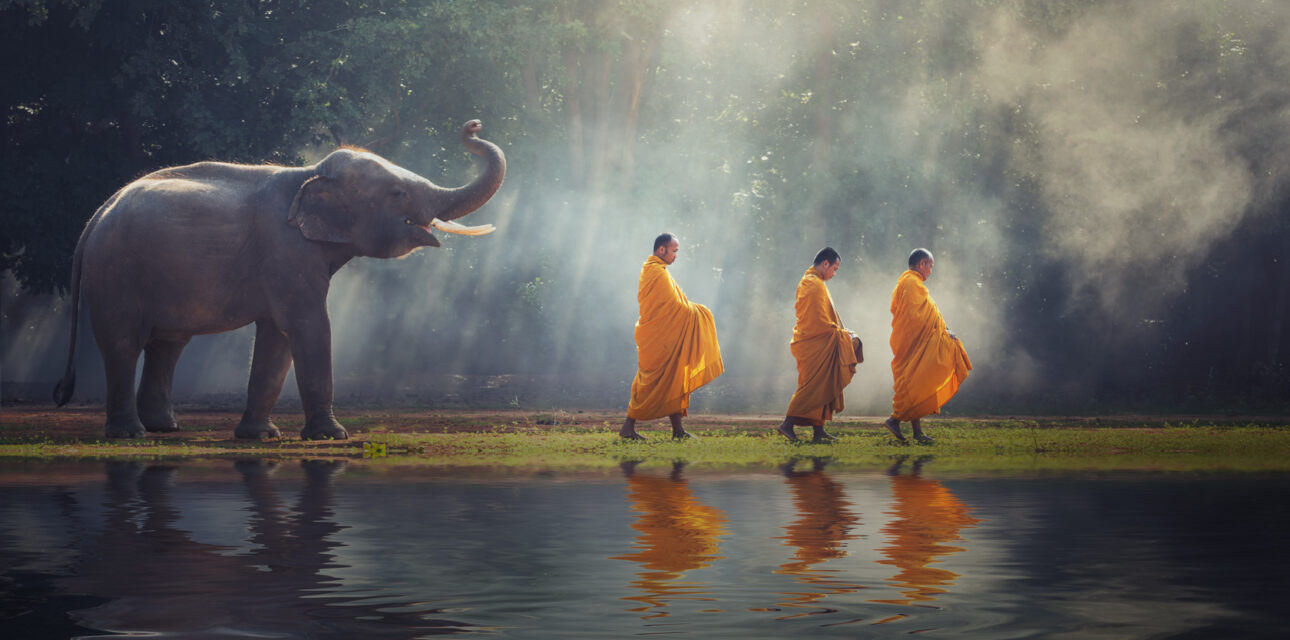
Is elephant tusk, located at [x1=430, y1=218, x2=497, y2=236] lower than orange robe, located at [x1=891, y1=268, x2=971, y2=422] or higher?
higher

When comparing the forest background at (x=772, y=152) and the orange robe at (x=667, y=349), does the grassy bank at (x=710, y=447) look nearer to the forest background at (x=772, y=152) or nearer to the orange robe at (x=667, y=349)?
the orange robe at (x=667, y=349)

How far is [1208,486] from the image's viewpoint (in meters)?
11.1

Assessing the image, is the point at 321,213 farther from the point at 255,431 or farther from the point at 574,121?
the point at 574,121

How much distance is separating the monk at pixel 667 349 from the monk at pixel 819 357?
90cm

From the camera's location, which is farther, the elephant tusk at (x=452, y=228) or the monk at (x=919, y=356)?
the elephant tusk at (x=452, y=228)

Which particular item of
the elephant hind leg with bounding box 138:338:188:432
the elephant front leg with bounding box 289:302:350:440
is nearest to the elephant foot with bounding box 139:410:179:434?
the elephant hind leg with bounding box 138:338:188:432

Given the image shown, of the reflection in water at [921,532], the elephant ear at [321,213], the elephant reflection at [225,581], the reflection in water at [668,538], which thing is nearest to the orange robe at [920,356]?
the reflection in water at [921,532]

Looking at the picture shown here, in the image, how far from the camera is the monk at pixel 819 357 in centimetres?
1623

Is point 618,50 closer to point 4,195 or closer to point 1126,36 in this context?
point 1126,36

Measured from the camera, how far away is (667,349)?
16.7 meters

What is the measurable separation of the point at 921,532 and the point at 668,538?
1.33 meters

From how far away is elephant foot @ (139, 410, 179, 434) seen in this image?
1791cm

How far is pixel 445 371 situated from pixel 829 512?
92.7ft

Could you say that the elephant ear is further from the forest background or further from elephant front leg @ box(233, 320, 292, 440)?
the forest background
